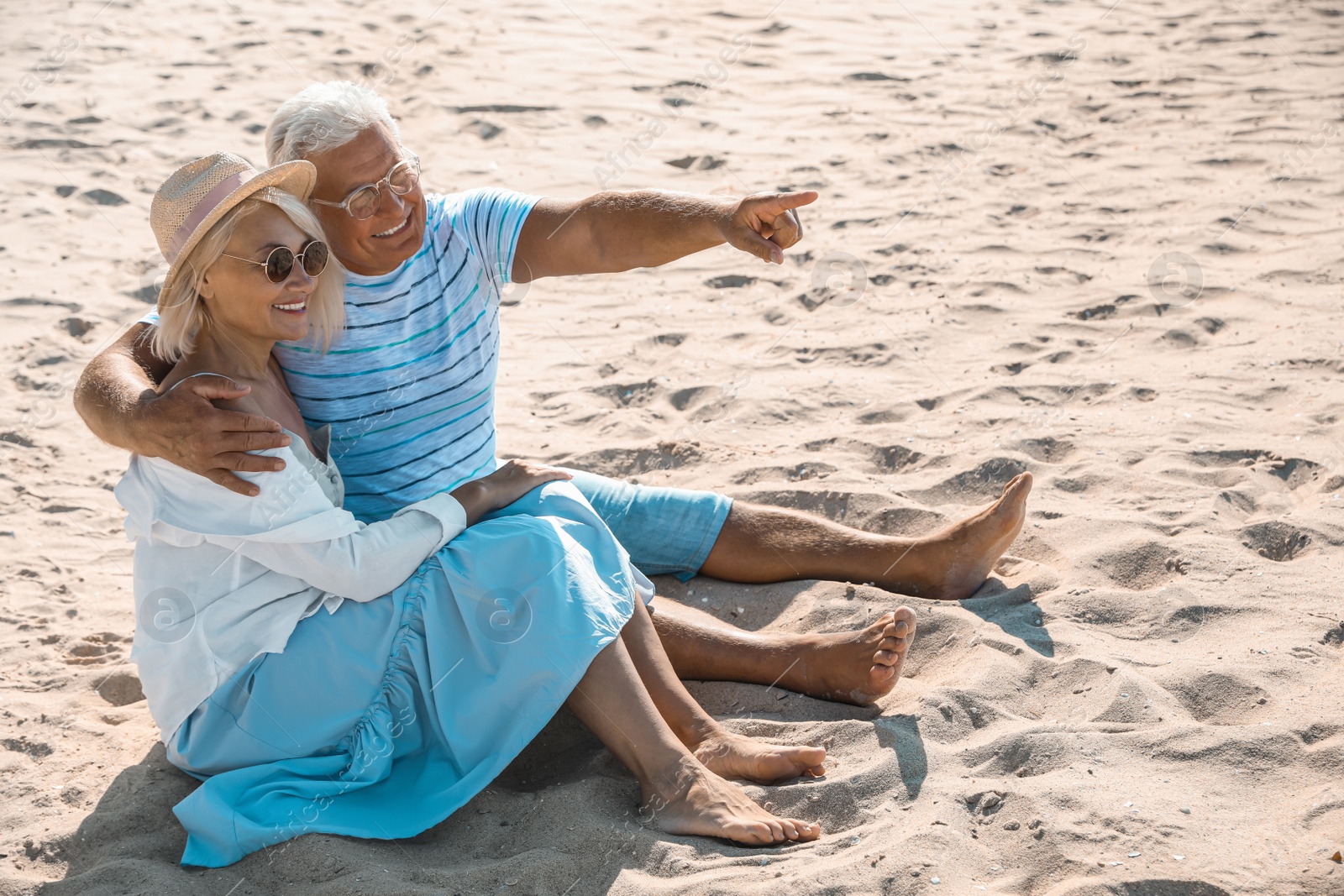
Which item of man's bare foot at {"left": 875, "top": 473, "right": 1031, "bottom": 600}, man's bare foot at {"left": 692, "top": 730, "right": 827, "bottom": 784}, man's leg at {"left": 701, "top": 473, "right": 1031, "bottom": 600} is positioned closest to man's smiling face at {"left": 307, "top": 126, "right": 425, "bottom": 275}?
man's leg at {"left": 701, "top": 473, "right": 1031, "bottom": 600}

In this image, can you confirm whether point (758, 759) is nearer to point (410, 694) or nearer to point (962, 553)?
point (410, 694)

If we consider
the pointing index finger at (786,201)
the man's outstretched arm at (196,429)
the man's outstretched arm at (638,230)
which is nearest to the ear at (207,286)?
the man's outstretched arm at (196,429)

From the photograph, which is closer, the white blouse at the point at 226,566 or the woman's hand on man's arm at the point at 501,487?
the white blouse at the point at 226,566

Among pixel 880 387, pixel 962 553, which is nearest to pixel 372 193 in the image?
pixel 962 553

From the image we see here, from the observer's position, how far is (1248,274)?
4715 millimetres

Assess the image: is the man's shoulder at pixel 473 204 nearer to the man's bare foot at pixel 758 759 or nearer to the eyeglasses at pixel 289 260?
the eyeglasses at pixel 289 260

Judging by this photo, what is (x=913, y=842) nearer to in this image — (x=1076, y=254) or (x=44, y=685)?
(x=44, y=685)

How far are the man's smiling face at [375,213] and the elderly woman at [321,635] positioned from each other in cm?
16

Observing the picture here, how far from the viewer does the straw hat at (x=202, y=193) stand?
237 cm

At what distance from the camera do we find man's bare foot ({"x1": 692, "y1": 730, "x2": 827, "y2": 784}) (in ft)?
8.02

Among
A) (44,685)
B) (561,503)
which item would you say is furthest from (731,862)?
(44,685)

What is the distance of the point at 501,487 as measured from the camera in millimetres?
2672

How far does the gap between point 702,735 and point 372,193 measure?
1.42m

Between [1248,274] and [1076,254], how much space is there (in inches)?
27.3
